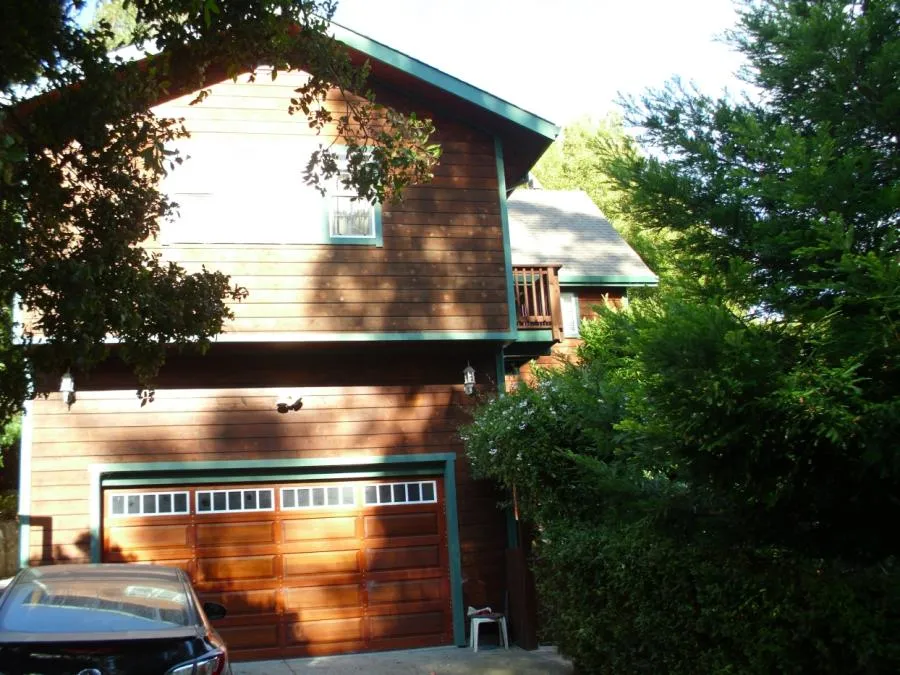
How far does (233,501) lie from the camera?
476 inches

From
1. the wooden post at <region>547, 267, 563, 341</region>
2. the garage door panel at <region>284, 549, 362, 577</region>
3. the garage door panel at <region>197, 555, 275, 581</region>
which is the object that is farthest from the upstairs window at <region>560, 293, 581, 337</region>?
the garage door panel at <region>197, 555, 275, 581</region>

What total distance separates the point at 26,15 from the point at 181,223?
17.0 feet

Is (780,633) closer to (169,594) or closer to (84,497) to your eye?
(169,594)

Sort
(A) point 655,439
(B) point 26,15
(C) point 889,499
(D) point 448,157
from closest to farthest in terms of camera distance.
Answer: (C) point 889,499
(A) point 655,439
(B) point 26,15
(D) point 448,157

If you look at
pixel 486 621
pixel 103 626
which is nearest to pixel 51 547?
pixel 486 621

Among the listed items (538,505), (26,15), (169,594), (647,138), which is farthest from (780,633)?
(26,15)

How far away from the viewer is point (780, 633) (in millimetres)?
5324

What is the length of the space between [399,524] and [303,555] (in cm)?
135

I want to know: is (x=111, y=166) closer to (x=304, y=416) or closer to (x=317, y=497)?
(x=304, y=416)

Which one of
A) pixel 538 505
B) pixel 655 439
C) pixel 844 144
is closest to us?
pixel 655 439

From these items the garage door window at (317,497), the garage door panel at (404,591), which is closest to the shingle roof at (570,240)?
the garage door window at (317,497)

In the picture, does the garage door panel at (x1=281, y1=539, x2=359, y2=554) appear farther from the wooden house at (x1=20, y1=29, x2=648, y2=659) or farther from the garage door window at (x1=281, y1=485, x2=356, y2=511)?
the garage door window at (x1=281, y1=485, x2=356, y2=511)

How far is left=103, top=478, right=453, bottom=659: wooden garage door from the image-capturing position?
11789 millimetres

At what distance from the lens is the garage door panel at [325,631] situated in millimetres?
11875
